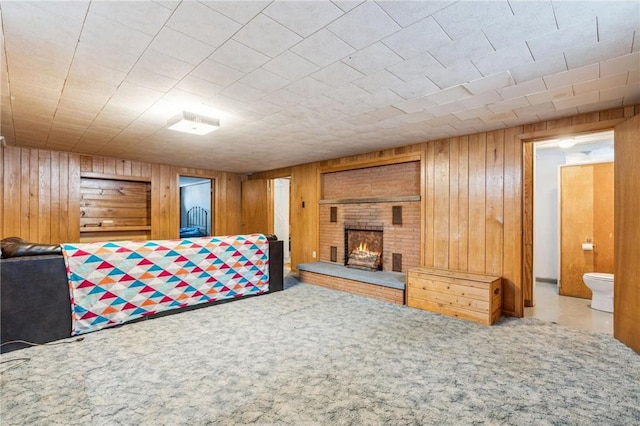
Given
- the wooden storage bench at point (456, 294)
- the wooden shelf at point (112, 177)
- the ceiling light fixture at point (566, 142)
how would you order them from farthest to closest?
the wooden shelf at point (112, 177) → the ceiling light fixture at point (566, 142) → the wooden storage bench at point (456, 294)

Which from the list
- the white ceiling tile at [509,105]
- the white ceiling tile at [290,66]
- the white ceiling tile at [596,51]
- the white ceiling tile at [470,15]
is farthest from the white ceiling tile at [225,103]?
the white ceiling tile at [596,51]

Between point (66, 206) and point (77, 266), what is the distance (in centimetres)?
334

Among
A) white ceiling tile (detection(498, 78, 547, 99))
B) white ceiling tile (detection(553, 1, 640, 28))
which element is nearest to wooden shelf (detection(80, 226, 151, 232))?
white ceiling tile (detection(498, 78, 547, 99))

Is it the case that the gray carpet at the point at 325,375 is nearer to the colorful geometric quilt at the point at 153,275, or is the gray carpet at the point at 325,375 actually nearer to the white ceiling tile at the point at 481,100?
the colorful geometric quilt at the point at 153,275

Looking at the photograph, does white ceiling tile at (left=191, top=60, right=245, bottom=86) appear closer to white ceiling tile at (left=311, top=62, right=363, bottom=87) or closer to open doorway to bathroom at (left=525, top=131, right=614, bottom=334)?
white ceiling tile at (left=311, top=62, right=363, bottom=87)

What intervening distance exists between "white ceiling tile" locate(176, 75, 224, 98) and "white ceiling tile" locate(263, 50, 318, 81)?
24.5 inches

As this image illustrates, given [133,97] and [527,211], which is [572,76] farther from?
[133,97]

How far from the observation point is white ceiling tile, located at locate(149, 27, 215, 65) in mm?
1902

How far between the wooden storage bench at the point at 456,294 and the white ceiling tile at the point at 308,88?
2696mm

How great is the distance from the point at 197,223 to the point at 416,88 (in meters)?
9.34

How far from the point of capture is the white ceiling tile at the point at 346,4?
5.24ft

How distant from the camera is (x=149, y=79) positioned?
251 centimetres

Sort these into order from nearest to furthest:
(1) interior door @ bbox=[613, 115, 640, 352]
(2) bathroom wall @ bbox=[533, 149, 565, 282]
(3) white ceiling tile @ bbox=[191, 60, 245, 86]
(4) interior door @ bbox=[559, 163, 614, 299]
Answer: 1. (3) white ceiling tile @ bbox=[191, 60, 245, 86]
2. (1) interior door @ bbox=[613, 115, 640, 352]
3. (4) interior door @ bbox=[559, 163, 614, 299]
4. (2) bathroom wall @ bbox=[533, 149, 565, 282]

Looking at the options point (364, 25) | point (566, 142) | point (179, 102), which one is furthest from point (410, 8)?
point (566, 142)
